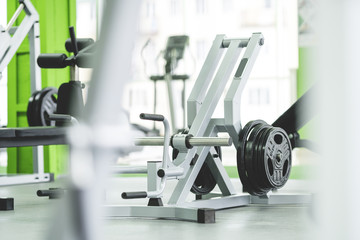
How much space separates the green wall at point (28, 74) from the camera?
5895 mm

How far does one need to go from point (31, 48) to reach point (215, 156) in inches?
112

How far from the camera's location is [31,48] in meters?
5.47

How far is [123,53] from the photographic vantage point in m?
0.27

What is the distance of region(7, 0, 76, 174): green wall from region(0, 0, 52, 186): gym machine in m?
0.42

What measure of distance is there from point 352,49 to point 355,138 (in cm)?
5

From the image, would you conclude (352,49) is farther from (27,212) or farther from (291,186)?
(291,186)

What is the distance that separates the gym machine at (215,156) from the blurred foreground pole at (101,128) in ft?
7.88

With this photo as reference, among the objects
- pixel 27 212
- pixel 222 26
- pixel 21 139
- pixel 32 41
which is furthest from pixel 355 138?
pixel 222 26

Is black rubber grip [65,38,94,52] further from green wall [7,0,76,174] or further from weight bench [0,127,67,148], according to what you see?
green wall [7,0,76,174]

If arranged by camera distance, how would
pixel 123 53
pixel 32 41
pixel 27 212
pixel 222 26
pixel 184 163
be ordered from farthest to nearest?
pixel 222 26 → pixel 32 41 → pixel 27 212 → pixel 184 163 → pixel 123 53

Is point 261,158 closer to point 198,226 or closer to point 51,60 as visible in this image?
point 198,226

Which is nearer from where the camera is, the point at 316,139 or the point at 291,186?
the point at 316,139

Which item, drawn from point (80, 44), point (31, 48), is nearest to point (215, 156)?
point (80, 44)

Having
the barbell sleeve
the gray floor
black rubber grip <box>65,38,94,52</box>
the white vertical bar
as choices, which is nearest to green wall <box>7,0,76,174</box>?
black rubber grip <box>65,38,94,52</box>
